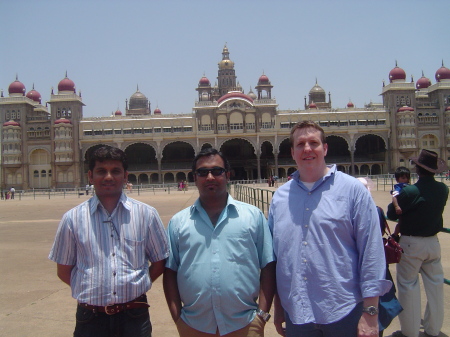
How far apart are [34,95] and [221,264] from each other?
66778 mm

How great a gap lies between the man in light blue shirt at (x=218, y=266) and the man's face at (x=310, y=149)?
0.50 m

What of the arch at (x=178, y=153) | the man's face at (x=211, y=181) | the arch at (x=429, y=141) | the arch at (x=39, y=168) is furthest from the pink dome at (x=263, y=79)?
the man's face at (x=211, y=181)

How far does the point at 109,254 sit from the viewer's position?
2955mm

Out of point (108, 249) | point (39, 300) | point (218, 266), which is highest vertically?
point (108, 249)

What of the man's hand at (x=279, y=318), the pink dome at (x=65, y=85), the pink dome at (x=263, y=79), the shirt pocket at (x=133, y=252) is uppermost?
the pink dome at (x=263, y=79)

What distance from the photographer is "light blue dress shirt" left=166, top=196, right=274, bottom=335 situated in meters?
2.87

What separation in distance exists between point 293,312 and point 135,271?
110 centimetres

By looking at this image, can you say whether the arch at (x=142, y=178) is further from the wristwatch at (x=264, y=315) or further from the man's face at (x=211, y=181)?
the wristwatch at (x=264, y=315)

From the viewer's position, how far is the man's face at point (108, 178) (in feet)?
10.1

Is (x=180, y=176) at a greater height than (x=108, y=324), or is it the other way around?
(x=180, y=176)

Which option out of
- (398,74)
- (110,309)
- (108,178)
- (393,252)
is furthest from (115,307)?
(398,74)

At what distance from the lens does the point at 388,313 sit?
2908mm

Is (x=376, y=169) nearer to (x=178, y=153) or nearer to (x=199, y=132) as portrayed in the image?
(x=199, y=132)

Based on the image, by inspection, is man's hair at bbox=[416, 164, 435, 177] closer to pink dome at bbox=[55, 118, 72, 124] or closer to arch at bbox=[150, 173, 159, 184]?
arch at bbox=[150, 173, 159, 184]
